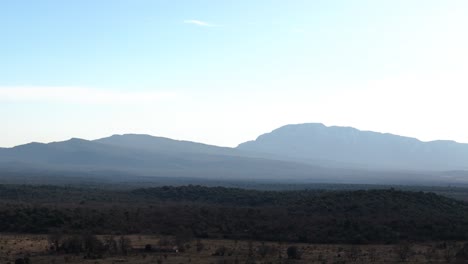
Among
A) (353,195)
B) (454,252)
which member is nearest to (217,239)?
(454,252)

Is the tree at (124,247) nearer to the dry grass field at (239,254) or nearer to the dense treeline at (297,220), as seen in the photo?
the dry grass field at (239,254)

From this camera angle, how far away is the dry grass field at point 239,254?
29.3 meters

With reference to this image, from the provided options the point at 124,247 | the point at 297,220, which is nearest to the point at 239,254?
the point at 124,247

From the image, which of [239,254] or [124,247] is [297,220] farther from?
[124,247]

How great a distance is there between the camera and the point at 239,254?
31.5 meters

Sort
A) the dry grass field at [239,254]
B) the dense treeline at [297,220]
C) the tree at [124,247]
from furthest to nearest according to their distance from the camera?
1. the dense treeline at [297,220]
2. the tree at [124,247]
3. the dry grass field at [239,254]

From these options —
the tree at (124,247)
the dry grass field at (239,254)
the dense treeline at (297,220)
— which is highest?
the dense treeline at (297,220)

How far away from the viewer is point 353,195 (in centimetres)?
5722

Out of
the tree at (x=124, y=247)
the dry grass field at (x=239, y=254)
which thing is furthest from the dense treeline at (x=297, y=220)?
the tree at (x=124, y=247)

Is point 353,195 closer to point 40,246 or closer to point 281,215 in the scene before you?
point 281,215

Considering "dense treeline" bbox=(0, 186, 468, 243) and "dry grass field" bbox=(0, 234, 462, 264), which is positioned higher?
"dense treeline" bbox=(0, 186, 468, 243)

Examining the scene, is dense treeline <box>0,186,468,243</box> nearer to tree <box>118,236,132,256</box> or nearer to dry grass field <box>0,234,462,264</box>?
dry grass field <box>0,234,462,264</box>

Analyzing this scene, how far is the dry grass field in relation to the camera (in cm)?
2933

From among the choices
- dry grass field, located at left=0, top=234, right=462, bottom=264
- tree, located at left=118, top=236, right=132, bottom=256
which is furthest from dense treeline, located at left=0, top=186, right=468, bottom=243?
tree, located at left=118, top=236, right=132, bottom=256
